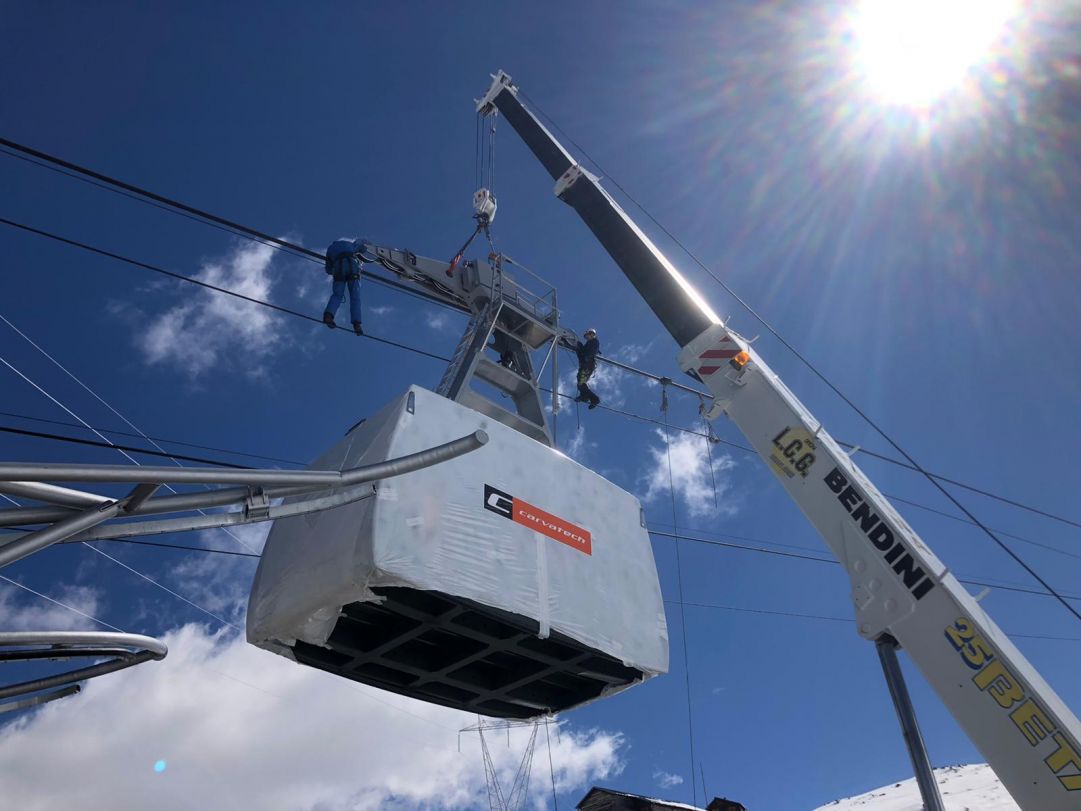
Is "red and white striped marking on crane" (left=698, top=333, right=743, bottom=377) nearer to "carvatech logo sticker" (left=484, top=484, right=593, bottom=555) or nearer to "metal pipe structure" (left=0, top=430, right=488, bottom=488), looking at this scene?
"carvatech logo sticker" (left=484, top=484, right=593, bottom=555)

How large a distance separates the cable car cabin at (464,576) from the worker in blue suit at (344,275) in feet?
10.9

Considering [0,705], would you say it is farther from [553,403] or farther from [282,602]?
[553,403]

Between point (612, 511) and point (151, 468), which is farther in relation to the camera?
point (612, 511)

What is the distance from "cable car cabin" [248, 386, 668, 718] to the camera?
838 centimetres

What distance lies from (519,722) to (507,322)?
7.10m

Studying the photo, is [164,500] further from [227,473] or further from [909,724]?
[909,724]

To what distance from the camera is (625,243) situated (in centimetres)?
1369

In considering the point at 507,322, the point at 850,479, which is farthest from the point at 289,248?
the point at 850,479

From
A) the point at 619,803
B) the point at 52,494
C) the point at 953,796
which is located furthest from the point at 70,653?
the point at 953,796

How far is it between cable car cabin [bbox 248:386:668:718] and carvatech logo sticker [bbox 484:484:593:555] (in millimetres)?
18

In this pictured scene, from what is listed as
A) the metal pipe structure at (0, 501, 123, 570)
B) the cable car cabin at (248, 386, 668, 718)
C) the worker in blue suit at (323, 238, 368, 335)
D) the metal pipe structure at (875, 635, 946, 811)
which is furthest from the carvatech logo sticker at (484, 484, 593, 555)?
the worker in blue suit at (323, 238, 368, 335)

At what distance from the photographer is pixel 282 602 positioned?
29.7 ft

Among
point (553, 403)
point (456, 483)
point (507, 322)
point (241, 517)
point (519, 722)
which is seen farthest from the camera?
point (507, 322)

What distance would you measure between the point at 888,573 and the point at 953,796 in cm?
5796
